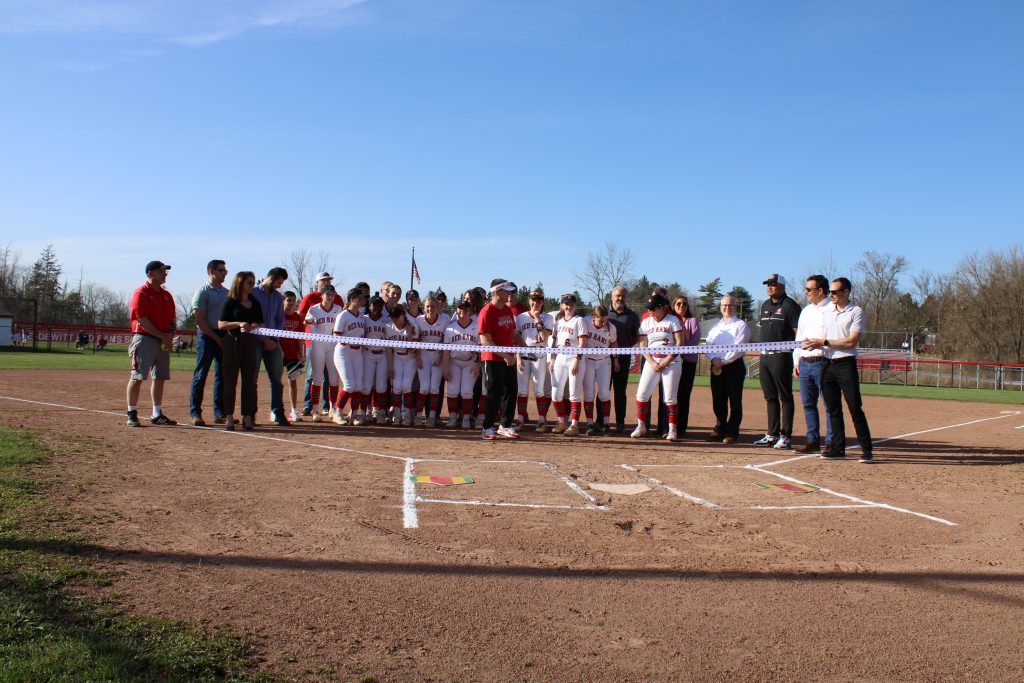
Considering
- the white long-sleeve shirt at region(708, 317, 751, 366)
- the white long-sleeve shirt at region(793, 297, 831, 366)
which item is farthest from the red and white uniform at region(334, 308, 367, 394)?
the white long-sleeve shirt at region(793, 297, 831, 366)

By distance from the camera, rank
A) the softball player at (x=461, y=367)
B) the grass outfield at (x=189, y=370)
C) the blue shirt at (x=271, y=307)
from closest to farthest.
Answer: the blue shirt at (x=271, y=307)
the softball player at (x=461, y=367)
the grass outfield at (x=189, y=370)

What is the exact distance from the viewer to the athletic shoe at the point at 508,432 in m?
10.1

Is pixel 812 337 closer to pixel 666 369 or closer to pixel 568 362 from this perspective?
pixel 666 369

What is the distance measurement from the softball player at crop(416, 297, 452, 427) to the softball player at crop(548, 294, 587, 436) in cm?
172

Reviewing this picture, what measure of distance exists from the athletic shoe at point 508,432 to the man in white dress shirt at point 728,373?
2915mm

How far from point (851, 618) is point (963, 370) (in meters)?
36.4

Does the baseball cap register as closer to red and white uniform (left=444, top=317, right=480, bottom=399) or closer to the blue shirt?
red and white uniform (left=444, top=317, right=480, bottom=399)

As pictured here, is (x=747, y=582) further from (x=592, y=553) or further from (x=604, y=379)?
(x=604, y=379)

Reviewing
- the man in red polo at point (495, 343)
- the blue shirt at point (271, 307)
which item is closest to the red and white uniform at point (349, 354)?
the blue shirt at point (271, 307)

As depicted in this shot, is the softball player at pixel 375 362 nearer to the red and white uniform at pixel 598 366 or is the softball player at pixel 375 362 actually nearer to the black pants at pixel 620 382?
the red and white uniform at pixel 598 366

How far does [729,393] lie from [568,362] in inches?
95.0

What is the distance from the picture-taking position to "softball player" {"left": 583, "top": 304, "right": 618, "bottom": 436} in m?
10.8

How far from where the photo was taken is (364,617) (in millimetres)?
3756

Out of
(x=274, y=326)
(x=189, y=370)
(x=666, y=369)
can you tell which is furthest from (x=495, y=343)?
(x=189, y=370)
